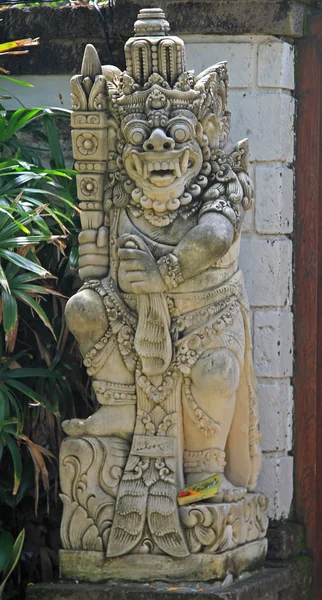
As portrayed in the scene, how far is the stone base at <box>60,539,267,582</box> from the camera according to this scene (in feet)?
18.2

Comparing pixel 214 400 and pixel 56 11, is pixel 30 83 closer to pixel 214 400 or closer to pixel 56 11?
pixel 56 11

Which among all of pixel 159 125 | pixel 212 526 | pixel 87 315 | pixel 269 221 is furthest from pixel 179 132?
pixel 212 526

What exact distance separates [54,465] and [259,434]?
3.30 feet

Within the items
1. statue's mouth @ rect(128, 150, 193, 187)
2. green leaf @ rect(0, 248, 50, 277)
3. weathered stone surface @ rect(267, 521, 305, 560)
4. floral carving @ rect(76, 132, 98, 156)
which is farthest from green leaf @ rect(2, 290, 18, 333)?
weathered stone surface @ rect(267, 521, 305, 560)

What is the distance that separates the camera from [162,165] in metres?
5.64

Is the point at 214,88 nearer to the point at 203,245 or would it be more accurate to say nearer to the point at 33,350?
the point at 203,245

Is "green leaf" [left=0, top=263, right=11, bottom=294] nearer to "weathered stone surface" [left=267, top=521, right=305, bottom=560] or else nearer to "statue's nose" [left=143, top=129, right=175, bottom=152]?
"statue's nose" [left=143, top=129, right=175, bottom=152]

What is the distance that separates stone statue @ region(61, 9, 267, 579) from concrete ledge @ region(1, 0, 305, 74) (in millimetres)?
680

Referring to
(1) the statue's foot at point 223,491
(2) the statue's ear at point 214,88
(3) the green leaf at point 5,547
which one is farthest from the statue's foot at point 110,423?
(2) the statue's ear at point 214,88

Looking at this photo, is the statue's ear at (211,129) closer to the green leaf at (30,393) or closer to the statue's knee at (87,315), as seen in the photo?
the statue's knee at (87,315)

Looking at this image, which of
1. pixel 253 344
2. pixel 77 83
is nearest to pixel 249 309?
pixel 253 344

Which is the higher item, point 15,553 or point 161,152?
point 161,152

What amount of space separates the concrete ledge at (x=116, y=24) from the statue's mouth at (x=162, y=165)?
3.45 ft

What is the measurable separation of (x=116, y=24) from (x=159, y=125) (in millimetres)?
1155
